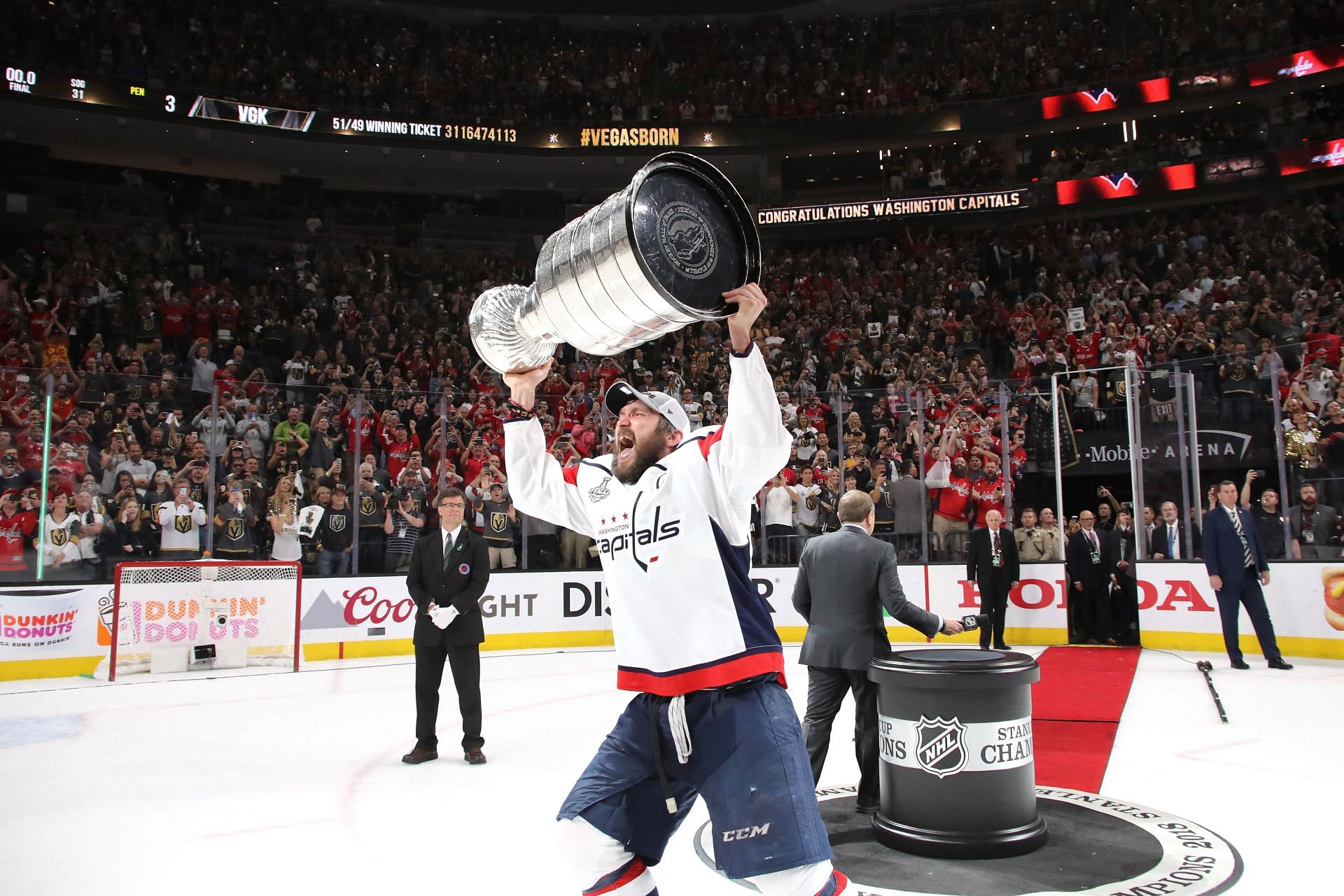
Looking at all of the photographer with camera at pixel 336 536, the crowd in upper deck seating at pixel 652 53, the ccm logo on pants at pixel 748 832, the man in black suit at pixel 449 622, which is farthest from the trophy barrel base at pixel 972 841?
the crowd in upper deck seating at pixel 652 53

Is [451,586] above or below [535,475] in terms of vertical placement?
below

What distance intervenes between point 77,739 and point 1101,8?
28421 mm

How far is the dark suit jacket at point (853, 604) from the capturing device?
4898mm

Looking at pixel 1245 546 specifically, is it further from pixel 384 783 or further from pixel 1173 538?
pixel 384 783

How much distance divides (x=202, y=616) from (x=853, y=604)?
8.59 m

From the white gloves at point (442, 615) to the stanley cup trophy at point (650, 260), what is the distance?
3.94 meters

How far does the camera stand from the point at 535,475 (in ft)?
11.1

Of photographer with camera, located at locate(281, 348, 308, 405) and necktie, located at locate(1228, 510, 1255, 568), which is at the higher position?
Result: photographer with camera, located at locate(281, 348, 308, 405)

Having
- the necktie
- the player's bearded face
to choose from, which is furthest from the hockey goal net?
the necktie

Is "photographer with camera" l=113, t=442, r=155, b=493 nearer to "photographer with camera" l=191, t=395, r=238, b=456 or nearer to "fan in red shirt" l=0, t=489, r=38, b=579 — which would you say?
"photographer with camera" l=191, t=395, r=238, b=456

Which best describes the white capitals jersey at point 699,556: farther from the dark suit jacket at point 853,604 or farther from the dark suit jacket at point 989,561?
the dark suit jacket at point 989,561

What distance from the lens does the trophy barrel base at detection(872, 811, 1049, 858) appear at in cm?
410

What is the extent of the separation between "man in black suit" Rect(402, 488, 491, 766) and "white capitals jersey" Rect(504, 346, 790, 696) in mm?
3849

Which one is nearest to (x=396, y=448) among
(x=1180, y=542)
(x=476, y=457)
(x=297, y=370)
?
(x=476, y=457)
